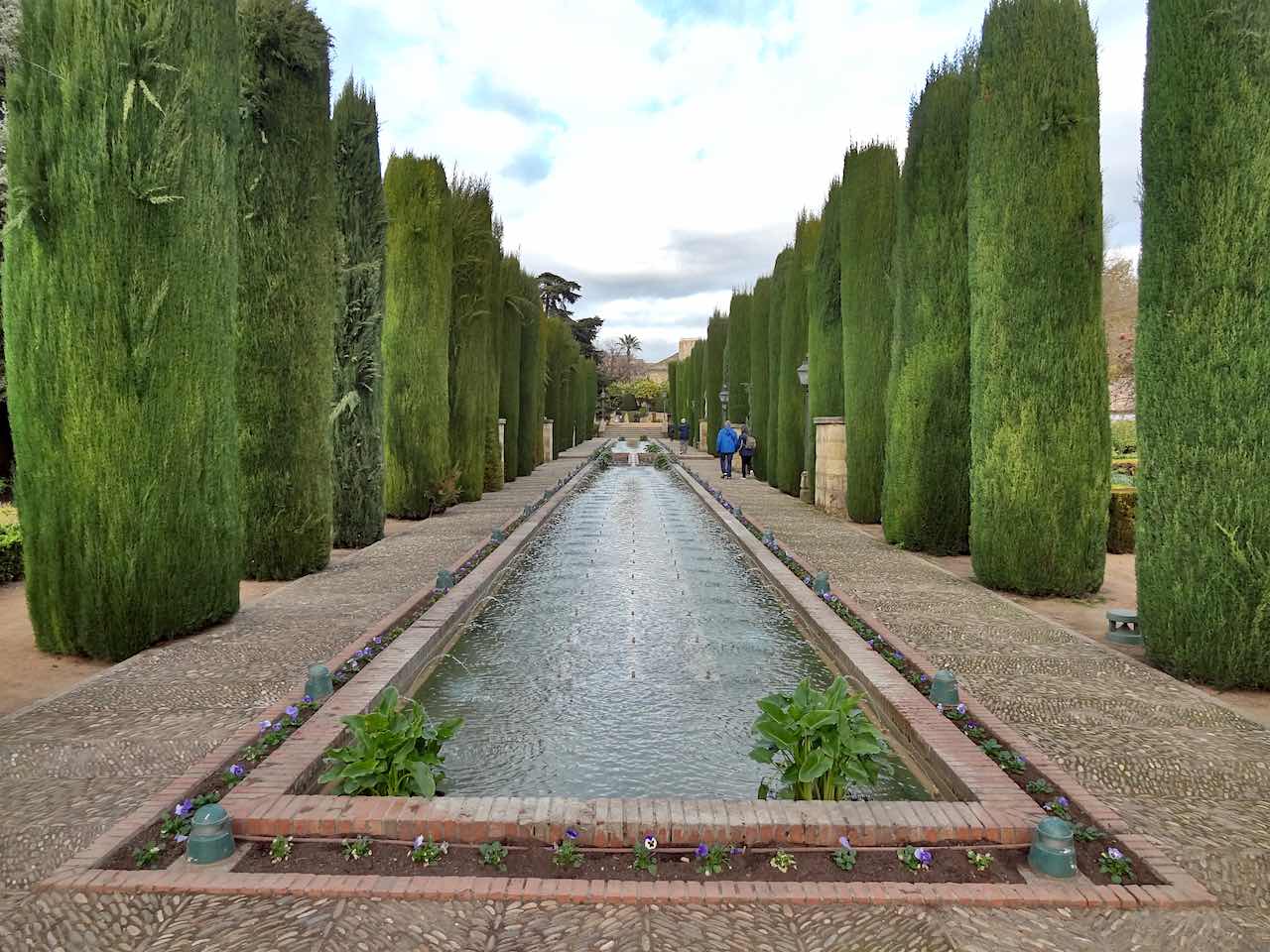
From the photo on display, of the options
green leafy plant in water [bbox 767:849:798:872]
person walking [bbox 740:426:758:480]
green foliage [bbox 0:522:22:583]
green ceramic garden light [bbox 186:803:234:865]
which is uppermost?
person walking [bbox 740:426:758:480]

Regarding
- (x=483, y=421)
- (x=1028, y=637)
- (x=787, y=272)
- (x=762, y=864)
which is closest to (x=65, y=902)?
(x=762, y=864)

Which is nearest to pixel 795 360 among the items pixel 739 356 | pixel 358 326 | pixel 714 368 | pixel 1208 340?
pixel 739 356

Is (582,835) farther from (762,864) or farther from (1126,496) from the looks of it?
(1126,496)

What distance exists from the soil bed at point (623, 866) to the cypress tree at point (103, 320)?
11.6ft

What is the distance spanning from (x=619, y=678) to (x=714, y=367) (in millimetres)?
29168

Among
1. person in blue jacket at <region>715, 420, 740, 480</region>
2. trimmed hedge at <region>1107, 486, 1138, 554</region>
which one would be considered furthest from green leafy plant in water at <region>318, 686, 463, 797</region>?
person in blue jacket at <region>715, 420, 740, 480</region>

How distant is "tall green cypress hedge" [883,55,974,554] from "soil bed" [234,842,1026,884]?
7.24 meters

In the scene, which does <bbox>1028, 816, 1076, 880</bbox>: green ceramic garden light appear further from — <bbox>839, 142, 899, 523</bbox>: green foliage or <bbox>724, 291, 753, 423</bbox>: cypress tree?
<bbox>724, 291, 753, 423</bbox>: cypress tree

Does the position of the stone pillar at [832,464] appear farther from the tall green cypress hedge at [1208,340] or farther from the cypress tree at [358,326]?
the tall green cypress hedge at [1208,340]

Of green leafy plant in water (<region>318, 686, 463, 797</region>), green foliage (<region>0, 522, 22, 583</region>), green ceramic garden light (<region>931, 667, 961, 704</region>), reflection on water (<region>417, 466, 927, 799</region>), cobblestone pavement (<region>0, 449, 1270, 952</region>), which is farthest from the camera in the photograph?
green foliage (<region>0, 522, 22, 583</region>)

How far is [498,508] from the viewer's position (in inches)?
575

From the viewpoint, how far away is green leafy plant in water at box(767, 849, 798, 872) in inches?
119

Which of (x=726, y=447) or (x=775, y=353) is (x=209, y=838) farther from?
(x=775, y=353)

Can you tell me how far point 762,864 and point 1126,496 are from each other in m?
9.02
